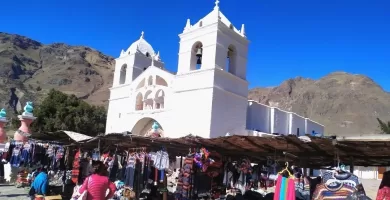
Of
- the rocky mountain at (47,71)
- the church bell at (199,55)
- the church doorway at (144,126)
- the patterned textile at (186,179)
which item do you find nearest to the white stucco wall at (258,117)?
the church bell at (199,55)

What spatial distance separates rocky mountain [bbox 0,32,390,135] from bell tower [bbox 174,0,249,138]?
198ft

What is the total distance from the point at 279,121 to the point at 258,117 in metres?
2.82

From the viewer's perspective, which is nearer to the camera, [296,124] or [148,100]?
[148,100]

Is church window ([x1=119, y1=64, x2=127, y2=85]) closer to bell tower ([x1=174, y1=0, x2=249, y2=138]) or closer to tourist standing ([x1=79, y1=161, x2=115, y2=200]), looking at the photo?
bell tower ([x1=174, y1=0, x2=249, y2=138])

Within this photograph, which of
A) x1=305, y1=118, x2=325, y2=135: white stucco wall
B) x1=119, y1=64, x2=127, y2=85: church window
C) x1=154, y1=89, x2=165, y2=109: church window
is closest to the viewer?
x1=154, y1=89, x2=165, y2=109: church window

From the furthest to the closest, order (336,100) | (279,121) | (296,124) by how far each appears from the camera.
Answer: (336,100), (296,124), (279,121)

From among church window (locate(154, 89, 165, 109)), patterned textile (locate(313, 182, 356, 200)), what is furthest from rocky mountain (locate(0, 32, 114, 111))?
patterned textile (locate(313, 182, 356, 200))

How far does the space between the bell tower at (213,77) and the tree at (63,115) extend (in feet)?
48.1

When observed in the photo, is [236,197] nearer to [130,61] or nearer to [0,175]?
[0,175]

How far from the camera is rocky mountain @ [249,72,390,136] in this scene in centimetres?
8569

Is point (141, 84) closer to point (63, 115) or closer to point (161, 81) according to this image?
point (161, 81)

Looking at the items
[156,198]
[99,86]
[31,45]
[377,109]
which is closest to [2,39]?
[31,45]

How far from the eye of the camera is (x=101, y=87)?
9606 cm

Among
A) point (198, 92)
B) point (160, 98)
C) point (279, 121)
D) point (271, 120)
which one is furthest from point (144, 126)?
point (279, 121)
